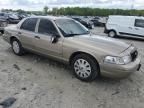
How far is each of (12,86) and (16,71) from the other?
99cm

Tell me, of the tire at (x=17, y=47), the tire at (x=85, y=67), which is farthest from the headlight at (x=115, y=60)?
the tire at (x=17, y=47)

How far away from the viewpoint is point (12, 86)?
4.41 metres

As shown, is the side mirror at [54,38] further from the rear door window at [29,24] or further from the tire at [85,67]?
the rear door window at [29,24]

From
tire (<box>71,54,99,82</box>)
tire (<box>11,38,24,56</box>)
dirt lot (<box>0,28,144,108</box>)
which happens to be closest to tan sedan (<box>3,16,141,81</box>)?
tire (<box>71,54,99,82</box>)

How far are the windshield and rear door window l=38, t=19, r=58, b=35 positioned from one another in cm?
18

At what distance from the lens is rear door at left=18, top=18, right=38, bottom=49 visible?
593cm

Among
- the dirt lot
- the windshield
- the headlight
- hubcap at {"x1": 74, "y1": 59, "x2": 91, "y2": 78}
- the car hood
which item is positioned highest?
the windshield

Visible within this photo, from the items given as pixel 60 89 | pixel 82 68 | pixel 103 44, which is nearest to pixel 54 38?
pixel 82 68

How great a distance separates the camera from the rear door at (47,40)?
202 inches

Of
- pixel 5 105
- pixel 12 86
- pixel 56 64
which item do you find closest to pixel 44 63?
pixel 56 64

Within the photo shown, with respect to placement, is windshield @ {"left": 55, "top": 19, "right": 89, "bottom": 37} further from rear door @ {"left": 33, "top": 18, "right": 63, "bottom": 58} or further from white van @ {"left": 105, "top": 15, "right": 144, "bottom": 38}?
white van @ {"left": 105, "top": 15, "right": 144, "bottom": 38}

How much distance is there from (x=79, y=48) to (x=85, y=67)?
490 millimetres

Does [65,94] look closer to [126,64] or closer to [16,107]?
[16,107]

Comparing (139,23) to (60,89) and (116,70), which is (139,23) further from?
(60,89)
